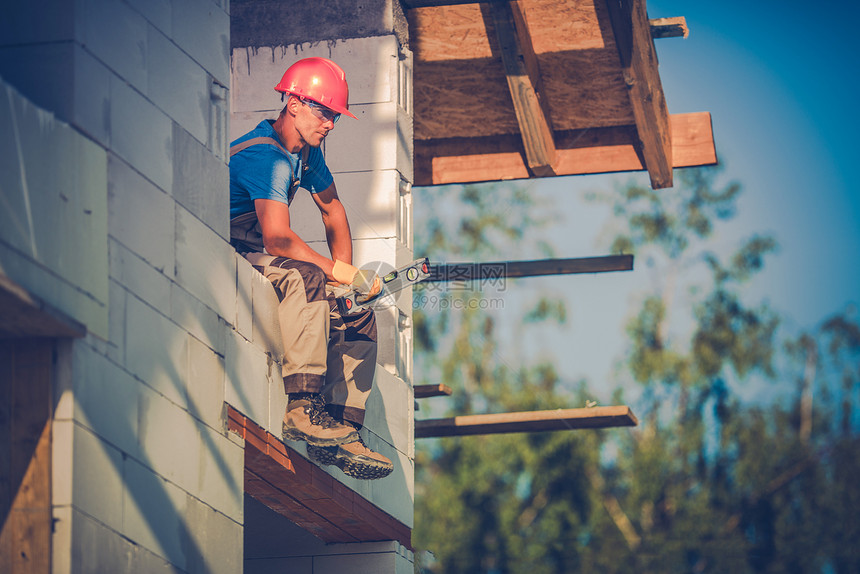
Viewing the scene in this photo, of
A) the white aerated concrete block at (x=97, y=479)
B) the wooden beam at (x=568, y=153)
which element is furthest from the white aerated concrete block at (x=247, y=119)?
the white aerated concrete block at (x=97, y=479)

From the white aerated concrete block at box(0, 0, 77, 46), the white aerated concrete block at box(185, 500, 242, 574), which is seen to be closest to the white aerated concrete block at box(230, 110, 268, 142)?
the white aerated concrete block at box(185, 500, 242, 574)

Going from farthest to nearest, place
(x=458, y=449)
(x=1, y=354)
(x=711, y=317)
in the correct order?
(x=711, y=317) < (x=458, y=449) < (x=1, y=354)

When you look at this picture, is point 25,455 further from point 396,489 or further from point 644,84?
point 644,84

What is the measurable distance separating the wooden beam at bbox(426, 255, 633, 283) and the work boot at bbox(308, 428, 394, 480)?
5.24m

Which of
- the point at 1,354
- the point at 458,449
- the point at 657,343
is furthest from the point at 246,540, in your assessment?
the point at 657,343

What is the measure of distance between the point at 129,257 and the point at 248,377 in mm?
1379

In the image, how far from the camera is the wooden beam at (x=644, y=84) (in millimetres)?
10430

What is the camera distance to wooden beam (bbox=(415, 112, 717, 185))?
1220cm

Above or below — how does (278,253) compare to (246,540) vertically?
above

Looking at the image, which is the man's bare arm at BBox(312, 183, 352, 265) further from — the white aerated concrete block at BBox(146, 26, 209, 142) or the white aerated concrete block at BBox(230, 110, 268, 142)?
the white aerated concrete block at BBox(146, 26, 209, 142)

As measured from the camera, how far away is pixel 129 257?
228 inches

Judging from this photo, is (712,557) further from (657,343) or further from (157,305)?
(157,305)

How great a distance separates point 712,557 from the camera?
27.9 metres

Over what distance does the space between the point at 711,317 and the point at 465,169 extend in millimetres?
17326
